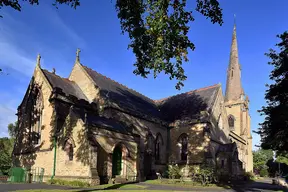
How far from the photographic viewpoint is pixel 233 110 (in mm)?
55938

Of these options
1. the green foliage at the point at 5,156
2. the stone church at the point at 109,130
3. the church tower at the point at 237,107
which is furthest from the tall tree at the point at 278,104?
the green foliage at the point at 5,156

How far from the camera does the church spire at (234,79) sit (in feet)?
186

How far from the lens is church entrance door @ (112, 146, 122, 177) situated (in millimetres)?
24778

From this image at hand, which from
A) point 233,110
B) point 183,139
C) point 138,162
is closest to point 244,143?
point 233,110

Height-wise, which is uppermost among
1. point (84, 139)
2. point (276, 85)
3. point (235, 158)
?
point (276, 85)

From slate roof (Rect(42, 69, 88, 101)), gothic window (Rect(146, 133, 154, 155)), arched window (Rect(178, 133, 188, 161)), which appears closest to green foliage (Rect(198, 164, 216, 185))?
gothic window (Rect(146, 133, 154, 155))

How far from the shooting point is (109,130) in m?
24.4

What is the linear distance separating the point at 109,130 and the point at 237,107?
37698 mm

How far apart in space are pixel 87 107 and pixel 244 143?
33362 mm

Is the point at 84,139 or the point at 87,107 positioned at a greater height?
the point at 87,107

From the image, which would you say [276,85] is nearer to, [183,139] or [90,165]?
[183,139]

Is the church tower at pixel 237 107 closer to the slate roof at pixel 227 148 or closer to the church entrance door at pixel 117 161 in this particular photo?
the slate roof at pixel 227 148

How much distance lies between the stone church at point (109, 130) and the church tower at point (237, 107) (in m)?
11.2

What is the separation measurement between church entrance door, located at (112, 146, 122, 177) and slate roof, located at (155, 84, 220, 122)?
1255cm
